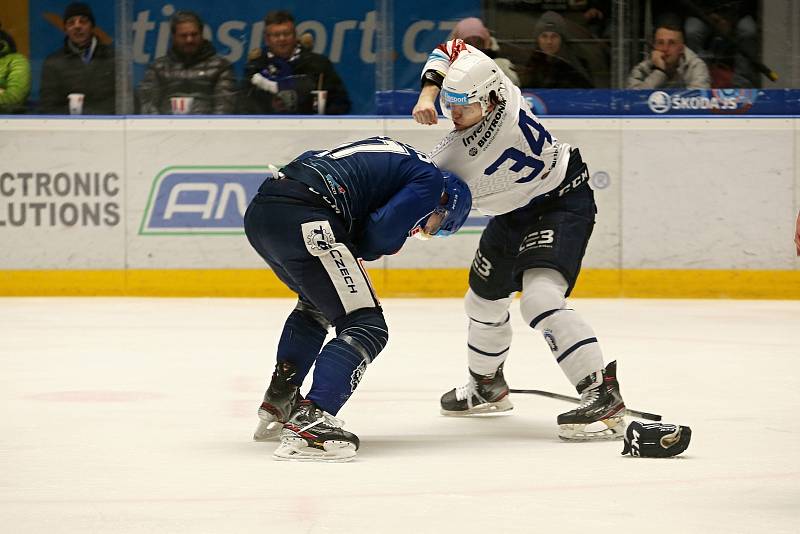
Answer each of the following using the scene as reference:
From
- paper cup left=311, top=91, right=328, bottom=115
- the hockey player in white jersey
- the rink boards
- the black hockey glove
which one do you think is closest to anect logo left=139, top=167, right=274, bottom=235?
the rink boards

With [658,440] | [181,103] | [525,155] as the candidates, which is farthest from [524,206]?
[181,103]

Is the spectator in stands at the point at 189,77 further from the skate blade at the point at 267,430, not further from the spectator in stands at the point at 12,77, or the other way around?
the skate blade at the point at 267,430

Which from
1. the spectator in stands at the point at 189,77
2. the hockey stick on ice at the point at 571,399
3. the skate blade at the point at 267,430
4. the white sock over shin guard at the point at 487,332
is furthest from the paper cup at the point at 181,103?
the skate blade at the point at 267,430

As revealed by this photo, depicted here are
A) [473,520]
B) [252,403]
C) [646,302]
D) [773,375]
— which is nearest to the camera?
[473,520]

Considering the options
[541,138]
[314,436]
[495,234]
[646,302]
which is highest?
[541,138]

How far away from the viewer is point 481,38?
902cm

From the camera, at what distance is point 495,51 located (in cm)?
906

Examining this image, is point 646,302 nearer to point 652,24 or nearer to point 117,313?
point 652,24

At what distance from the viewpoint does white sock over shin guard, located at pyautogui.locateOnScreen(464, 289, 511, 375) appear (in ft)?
16.3

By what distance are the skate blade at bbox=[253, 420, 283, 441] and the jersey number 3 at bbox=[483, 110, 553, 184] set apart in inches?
42.7

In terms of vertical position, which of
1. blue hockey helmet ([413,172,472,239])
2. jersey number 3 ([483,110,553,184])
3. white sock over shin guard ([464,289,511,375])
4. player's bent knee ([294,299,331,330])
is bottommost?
white sock over shin guard ([464,289,511,375])

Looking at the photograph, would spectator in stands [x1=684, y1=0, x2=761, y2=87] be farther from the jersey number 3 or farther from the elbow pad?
the elbow pad

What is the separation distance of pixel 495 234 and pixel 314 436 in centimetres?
123

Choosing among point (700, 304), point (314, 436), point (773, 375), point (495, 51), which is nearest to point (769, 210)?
point (700, 304)
